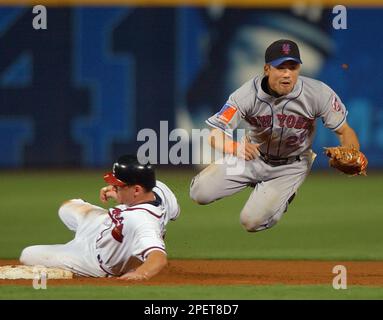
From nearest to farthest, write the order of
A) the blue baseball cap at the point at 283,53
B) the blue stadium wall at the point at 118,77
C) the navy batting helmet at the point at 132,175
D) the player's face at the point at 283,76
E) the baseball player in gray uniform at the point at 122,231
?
1. the baseball player in gray uniform at the point at 122,231
2. the navy batting helmet at the point at 132,175
3. the blue baseball cap at the point at 283,53
4. the player's face at the point at 283,76
5. the blue stadium wall at the point at 118,77

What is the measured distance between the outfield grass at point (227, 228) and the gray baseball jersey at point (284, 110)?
166cm

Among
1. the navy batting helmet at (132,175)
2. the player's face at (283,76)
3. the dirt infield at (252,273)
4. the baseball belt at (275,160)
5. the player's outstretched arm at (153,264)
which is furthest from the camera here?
the baseball belt at (275,160)

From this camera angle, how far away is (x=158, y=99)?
17.5 m

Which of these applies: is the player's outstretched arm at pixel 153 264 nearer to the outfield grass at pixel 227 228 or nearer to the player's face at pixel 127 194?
the outfield grass at pixel 227 228

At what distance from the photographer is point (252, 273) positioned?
27.9 ft

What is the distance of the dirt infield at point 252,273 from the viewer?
7.31 m

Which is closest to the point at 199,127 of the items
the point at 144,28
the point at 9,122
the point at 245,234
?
the point at 144,28

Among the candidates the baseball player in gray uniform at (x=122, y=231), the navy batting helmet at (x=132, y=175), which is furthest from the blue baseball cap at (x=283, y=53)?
the navy batting helmet at (x=132, y=175)

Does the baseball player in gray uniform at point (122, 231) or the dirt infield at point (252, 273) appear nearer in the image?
the baseball player in gray uniform at point (122, 231)

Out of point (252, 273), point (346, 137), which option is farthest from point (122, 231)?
point (346, 137)

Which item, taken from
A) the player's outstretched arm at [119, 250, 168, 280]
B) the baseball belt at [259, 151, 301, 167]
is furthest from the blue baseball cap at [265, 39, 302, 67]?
→ the player's outstretched arm at [119, 250, 168, 280]

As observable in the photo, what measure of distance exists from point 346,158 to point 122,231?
1950 millimetres

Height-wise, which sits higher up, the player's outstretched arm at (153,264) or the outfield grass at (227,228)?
the player's outstretched arm at (153,264)
